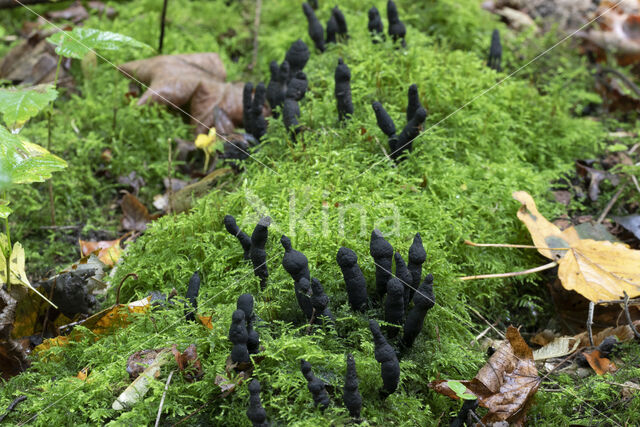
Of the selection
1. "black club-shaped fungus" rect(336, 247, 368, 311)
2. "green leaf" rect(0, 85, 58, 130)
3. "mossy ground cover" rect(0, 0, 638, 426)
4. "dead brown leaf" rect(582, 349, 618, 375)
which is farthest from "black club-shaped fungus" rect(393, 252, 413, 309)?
"green leaf" rect(0, 85, 58, 130)

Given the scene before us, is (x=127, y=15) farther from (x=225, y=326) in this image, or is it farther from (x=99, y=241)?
(x=225, y=326)

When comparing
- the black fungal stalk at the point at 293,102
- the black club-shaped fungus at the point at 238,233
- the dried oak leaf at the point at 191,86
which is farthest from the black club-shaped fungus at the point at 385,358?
the dried oak leaf at the point at 191,86

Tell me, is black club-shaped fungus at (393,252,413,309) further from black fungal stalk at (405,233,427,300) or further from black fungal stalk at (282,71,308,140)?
black fungal stalk at (282,71,308,140)

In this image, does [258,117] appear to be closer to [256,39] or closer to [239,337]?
[256,39]

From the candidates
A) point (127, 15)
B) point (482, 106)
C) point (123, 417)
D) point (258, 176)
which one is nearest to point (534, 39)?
point (482, 106)

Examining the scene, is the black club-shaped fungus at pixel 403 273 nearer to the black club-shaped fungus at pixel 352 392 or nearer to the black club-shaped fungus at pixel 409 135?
the black club-shaped fungus at pixel 352 392

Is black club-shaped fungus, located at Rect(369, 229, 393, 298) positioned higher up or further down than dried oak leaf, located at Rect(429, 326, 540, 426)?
higher up

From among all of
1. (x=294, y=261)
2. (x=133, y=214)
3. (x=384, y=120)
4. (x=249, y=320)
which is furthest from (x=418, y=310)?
(x=133, y=214)
